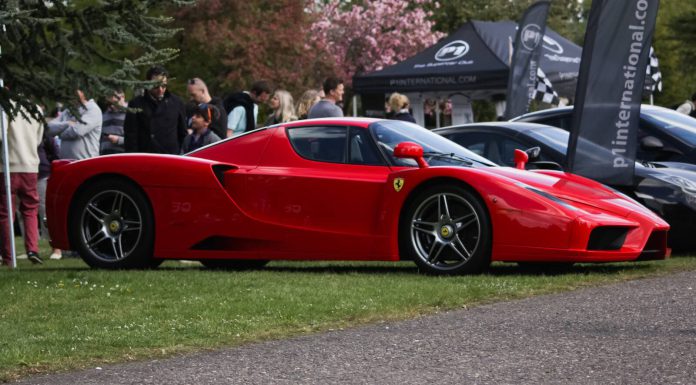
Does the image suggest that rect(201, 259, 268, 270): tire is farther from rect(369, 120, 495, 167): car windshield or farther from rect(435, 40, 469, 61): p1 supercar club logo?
rect(435, 40, 469, 61): p1 supercar club logo

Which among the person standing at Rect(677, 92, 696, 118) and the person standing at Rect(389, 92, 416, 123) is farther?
the person standing at Rect(677, 92, 696, 118)

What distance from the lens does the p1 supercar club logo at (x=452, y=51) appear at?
2619cm

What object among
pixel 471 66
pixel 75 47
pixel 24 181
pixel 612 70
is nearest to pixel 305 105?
pixel 24 181

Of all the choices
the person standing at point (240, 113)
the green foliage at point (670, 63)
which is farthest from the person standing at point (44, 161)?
the green foliage at point (670, 63)

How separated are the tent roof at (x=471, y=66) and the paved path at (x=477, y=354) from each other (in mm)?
17940

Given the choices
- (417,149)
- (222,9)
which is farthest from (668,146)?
(222,9)

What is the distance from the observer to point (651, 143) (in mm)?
12656

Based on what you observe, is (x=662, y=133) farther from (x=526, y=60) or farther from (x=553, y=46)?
(x=553, y=46)

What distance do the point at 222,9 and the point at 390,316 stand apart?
40.4 m

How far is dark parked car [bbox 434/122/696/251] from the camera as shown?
11.1 metres

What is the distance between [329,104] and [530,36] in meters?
7.53

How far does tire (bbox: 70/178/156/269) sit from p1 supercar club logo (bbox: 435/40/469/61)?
16.1m

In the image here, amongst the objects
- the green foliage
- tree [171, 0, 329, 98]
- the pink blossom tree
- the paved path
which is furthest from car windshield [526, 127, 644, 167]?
the green foliage

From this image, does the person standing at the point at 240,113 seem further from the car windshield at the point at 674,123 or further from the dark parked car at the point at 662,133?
the car windshield at the point at 674,123
